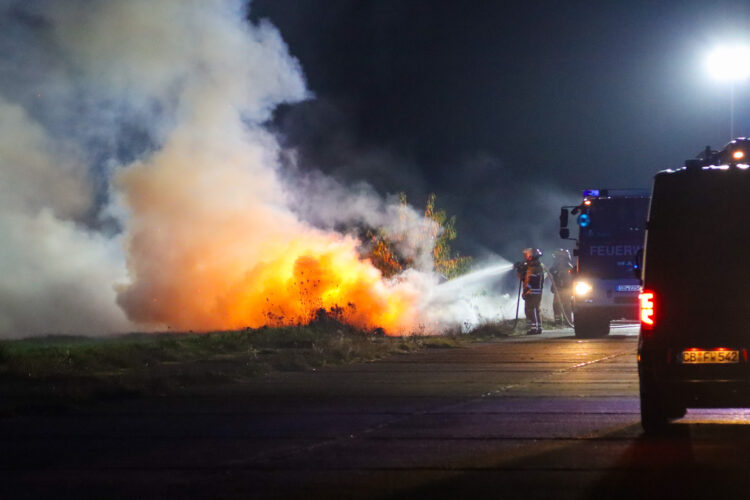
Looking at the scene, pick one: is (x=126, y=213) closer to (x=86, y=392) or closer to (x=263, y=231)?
(x=263, y=231)

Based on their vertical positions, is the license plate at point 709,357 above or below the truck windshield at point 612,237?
below

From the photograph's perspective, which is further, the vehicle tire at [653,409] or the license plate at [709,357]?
the vehicle tire at [653,409]

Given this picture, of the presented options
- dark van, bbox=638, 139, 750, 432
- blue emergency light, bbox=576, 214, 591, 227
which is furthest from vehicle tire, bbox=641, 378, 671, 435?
blue emergency light, bbox=576, 214, 591, 227

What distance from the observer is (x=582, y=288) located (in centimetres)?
2909

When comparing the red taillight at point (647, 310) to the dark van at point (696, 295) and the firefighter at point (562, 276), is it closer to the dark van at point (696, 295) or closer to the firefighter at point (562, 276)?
the dark van at point (696, 295)

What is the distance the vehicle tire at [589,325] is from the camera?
2903 centimetres

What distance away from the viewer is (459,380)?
17203mm

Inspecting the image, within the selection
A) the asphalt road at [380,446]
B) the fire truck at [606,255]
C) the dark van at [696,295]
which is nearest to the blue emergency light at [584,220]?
the fire truck at [606,255]

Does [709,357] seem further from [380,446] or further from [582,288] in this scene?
[582,288]

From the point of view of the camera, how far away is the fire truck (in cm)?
2869

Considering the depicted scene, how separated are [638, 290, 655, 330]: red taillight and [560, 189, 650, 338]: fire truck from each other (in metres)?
18.1

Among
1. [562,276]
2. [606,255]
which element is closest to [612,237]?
[606,255]

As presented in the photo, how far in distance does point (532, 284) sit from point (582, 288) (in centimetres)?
244

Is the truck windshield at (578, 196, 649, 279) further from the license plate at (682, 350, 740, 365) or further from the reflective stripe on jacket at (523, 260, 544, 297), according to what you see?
the license plate at (682, 350, 740, 365)
